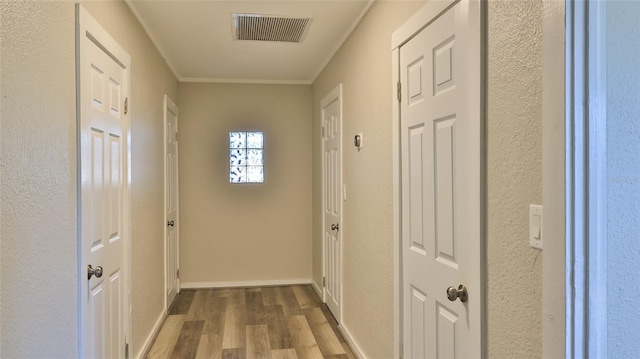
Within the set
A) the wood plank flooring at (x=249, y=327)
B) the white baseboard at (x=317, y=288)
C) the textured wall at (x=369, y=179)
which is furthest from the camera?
the white baseboard at (x=317, y=288)

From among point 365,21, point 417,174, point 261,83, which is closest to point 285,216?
point 261,83

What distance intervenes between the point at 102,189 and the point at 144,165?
3.07ft

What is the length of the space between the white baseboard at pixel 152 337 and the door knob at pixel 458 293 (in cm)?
224

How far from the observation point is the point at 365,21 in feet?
9.48

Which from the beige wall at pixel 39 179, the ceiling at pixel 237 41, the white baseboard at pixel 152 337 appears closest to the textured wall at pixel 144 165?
the white baseboard at pixel 152 337

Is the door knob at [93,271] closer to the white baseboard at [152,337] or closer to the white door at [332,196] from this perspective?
the white baseboard at [152,337]

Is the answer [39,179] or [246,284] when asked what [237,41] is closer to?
[39,179]

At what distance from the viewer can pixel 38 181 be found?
4.91 ft

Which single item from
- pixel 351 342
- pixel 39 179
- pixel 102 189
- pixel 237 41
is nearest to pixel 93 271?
pixel 102 189

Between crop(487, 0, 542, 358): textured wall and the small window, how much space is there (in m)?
3.86

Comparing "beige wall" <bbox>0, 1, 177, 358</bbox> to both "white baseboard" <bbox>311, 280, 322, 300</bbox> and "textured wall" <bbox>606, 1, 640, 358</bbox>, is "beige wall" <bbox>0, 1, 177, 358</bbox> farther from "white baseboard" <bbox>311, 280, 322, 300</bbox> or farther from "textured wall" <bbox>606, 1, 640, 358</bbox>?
"white baseboard" <bbox>311, 280, 322, 300</bbox>

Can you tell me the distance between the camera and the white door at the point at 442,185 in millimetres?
1507

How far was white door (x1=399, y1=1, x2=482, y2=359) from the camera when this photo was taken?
1.51m

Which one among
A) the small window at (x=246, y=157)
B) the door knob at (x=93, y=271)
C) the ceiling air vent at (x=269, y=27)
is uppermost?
the ceiling air vent at (x=269, y=27)
